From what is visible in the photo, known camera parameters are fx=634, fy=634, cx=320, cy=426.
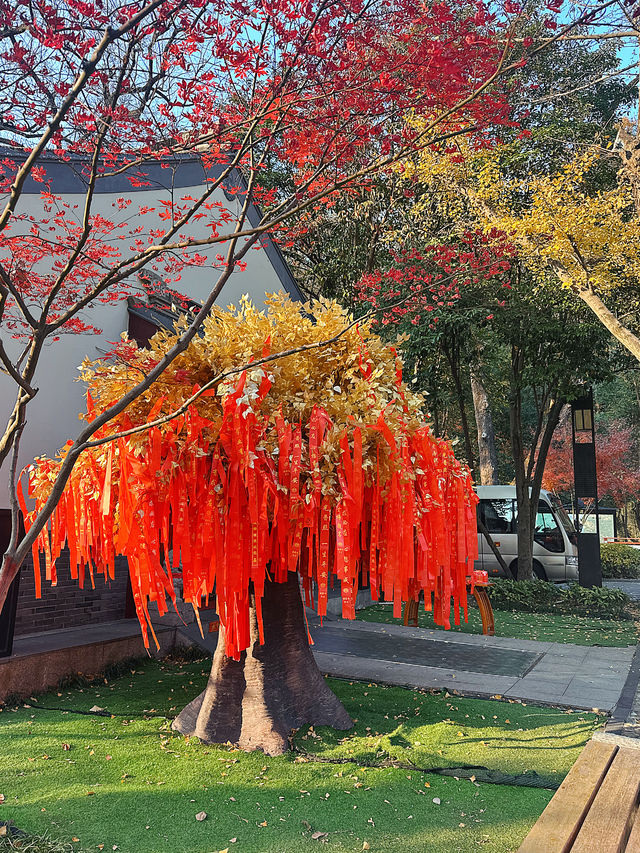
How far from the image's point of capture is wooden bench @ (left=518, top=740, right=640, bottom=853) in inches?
106

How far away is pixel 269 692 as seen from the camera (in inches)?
201

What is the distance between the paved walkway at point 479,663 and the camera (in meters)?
6.75

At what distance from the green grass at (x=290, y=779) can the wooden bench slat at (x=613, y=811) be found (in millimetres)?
713

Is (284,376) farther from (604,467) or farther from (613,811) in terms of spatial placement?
(604,467)

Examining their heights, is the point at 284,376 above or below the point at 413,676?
above

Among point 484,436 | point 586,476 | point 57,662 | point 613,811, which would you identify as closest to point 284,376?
point 613,811

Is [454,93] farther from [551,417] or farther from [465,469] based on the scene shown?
[551,417]

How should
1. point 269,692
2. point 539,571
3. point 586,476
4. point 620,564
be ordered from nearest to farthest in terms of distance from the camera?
point 269,692 < point 586,476 < point 539,571 < point 620,564

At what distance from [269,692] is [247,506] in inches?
70.5

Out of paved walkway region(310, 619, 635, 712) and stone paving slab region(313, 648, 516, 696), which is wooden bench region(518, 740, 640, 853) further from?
stone paving slab region(313, 648, 516, 696)

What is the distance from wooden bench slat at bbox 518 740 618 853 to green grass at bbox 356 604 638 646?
6501mm

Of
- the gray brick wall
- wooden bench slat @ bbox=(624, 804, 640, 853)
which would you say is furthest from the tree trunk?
the gray brick wall

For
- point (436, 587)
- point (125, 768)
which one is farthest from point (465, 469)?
point (125, 768)

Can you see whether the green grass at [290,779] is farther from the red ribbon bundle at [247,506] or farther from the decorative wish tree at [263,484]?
the red ribbon bundle at [247,506]
